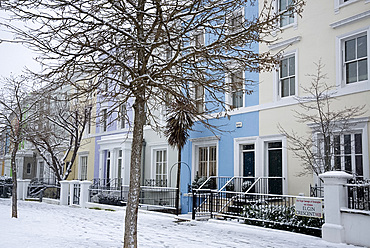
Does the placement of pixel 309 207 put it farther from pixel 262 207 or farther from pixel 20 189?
pixel 20 189

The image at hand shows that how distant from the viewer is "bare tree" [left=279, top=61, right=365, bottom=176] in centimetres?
1235

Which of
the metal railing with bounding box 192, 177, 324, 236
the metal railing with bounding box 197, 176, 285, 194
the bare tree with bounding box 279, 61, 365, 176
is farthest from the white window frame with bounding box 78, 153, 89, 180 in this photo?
the bare tree with bounding box 279, 61, 365, 176

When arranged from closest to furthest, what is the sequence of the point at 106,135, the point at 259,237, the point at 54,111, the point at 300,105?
the point at 259,237 < the point at 300,105 < the point at 54,111 < the point at 106,135

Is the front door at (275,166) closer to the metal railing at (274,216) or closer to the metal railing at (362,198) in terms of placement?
the metal railing at (274,216)

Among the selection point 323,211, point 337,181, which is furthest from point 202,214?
point 337,181

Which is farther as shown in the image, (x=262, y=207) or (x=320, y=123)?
(x=320, y=123)

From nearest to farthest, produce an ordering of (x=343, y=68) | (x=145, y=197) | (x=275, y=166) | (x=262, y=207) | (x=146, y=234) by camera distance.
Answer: (x=146, y=234) → (x=262, y=207) → (x=343, y=68) → (x=275, y=166) → (x=145, y=197)

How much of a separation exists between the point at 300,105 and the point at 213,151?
17.4 ft

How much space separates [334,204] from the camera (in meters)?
9.46

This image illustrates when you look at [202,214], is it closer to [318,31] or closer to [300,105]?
[300,105]

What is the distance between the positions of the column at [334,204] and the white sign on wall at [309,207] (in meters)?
0.53

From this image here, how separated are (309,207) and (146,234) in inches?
177

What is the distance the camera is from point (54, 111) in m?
24.7

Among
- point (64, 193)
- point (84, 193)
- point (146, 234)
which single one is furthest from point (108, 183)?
point (146, 234)
